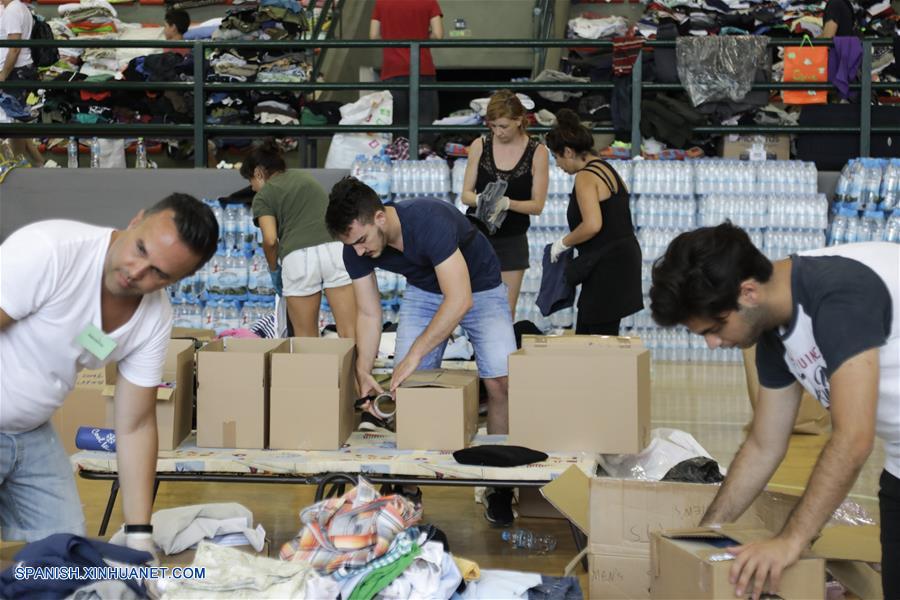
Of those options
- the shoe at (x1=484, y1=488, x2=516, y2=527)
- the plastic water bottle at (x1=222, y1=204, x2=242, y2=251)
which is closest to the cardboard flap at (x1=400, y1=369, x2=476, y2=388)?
the shoe at (x1=484, y1=488, x2=516, y2=527)

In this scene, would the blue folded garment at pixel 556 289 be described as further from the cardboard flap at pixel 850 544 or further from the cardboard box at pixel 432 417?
the cardboard flap at pixel 850 544

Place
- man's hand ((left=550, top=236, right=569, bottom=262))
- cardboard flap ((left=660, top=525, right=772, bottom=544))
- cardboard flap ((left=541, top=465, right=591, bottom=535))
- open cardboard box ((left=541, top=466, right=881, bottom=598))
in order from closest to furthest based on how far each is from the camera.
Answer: cardboard flap ((left=660, top=525, right=772, bottom=544)) < open cardboard box ((left=541, top=466, right=881, bottom=598)) < cardboard flap ((left=541, top=465, right=591, bottom=535)) < man's hand ((left=550, top=236, right=569, bottom=262))

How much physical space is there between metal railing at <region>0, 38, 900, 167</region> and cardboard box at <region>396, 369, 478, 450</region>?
15.6 feet

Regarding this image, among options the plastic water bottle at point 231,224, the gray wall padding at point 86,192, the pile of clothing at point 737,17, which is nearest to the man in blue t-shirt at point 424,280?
the plastic water bottle at point 231,224

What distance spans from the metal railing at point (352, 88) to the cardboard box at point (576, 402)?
478cm

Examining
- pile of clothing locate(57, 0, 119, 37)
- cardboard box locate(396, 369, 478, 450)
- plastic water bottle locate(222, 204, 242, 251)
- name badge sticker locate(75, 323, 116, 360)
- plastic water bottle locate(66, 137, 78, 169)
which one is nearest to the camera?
name badge sticker locate(75, 323, 116, 360)

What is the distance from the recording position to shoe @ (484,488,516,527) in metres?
4.53

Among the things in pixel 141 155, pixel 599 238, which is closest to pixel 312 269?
pixel 599 238

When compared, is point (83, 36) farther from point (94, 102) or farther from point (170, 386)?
point (170, 386)

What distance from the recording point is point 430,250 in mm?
4230

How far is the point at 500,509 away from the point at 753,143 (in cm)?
524

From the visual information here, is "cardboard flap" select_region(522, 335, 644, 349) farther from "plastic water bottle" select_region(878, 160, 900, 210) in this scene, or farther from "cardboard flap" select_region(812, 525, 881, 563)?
"plastic water bottle" select_region(878, 160, 900, 210)

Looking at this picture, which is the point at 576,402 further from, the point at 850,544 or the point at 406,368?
the point at 850,544

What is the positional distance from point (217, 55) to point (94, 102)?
46.6 inches
